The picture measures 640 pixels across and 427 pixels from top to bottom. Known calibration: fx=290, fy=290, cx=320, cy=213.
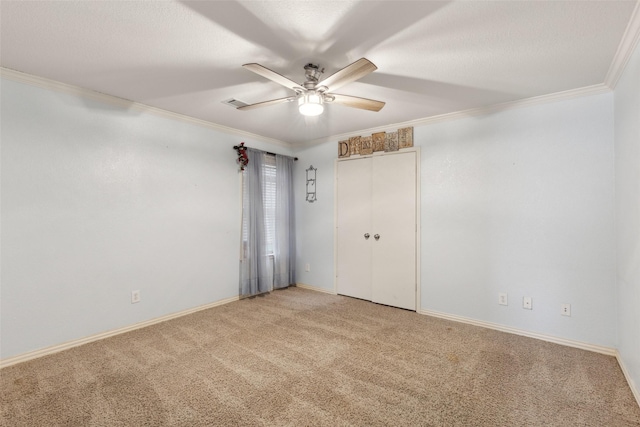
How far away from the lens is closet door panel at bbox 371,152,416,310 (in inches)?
145

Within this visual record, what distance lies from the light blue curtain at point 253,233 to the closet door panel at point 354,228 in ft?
3.72

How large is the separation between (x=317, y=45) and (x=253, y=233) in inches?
109

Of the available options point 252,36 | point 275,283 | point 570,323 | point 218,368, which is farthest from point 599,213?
point 275,283

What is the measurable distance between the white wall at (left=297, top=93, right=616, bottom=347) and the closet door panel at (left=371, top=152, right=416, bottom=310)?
0.53 ft

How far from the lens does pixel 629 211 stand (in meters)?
2.12

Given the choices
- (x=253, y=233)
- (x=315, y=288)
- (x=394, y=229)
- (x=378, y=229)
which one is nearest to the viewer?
(x=394, y=229)

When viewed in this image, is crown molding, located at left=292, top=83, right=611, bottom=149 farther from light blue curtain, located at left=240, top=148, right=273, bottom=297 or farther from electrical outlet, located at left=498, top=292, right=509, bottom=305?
electrical outlet, located at left=498, top=292, right=509, bottom=305

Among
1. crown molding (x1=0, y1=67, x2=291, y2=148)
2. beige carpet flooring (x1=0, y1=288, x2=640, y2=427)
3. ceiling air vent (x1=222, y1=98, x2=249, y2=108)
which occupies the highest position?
ceiling air vent (x1=222, y1=98, x2=249, y2=108)

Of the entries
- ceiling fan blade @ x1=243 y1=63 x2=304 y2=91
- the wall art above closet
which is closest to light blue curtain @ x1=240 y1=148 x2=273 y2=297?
the wall art above closet

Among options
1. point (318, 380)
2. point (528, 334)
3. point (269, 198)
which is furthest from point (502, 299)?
point (269, 198)

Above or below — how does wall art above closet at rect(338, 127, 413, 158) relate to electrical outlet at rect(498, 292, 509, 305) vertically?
above

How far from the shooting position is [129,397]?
1.95 m

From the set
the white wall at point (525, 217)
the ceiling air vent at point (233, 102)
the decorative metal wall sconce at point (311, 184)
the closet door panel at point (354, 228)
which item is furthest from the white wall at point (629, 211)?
the decorative metal wall sconce at point (311, 184)

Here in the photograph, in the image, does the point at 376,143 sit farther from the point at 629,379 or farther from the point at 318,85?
the point at 629,379
